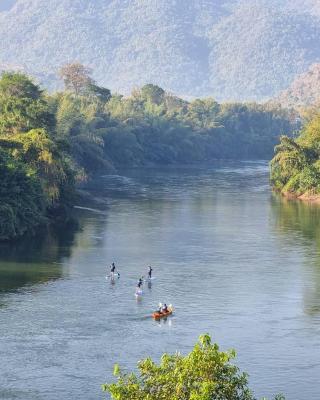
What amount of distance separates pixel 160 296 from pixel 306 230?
3649 centimetres

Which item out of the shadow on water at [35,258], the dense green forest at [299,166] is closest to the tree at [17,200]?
the shadow on water at [35,258]

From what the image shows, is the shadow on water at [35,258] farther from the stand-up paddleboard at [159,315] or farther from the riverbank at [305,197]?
the riverbank at [305,197]

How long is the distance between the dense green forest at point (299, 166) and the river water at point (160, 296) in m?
15.3

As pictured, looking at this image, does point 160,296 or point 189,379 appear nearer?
point 189,379

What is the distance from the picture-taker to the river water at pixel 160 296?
59438 millimetres

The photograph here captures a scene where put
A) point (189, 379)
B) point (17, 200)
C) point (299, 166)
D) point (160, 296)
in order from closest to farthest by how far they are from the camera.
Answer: point (189, 379)
point (160, 296)
point (17, 200)
point (299, 166)

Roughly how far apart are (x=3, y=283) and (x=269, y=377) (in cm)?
2896

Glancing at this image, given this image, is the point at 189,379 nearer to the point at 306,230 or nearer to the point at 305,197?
the point at 306,230

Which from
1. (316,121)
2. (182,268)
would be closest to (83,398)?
(182,268)

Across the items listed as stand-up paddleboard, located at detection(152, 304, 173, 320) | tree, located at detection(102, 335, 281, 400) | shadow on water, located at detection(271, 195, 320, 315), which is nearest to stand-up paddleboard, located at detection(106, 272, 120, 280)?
stand-up paddleboard, located at detection(152, 304, 173, 320)

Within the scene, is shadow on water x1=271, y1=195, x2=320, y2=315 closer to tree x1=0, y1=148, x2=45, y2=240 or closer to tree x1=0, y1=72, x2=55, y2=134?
tree x1=0, y1=148, x2=45, y2=240

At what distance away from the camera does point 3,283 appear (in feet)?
264

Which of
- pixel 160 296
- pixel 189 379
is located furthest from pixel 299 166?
pixel 189 379

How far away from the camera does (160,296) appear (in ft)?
256
